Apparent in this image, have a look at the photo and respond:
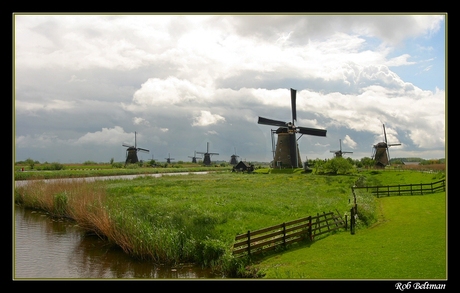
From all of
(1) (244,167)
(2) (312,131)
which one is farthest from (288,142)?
(1) (244,167)

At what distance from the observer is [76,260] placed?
16.7 m

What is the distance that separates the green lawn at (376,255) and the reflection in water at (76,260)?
3.85 meters

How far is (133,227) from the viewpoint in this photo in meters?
18.1

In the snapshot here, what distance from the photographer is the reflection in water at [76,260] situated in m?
14.9

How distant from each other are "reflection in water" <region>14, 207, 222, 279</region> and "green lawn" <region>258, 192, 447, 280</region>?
12.6 feet

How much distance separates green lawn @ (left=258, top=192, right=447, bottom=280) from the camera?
1236cm

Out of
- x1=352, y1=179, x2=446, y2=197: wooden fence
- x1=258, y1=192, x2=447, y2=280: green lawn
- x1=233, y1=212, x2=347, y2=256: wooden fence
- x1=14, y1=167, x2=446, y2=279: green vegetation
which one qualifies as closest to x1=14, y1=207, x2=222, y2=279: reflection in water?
x1=14, y1=167, x2=446, y2=279: green vegetation

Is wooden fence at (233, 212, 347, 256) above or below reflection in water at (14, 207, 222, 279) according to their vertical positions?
above
